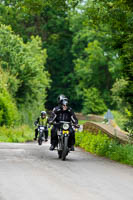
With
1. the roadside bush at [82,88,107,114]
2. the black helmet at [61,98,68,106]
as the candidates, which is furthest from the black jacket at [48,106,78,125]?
the roadside bush at [82,88,107,114]

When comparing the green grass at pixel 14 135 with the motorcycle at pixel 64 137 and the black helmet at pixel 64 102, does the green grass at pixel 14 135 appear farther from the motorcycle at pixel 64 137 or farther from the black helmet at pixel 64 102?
the motorcycle at pixel 64 137

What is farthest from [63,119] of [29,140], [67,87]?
[67,87]

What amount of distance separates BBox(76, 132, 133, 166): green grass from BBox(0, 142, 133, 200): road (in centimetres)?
96

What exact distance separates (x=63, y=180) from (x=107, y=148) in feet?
23.6

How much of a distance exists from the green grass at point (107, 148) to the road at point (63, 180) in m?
0.96

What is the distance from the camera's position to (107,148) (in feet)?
57.5

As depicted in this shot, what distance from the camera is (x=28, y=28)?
79750 mm

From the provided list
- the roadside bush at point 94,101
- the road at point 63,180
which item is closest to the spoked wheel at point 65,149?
the road at point 63,180

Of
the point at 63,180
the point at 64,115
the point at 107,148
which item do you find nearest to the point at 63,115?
the point at 64,115

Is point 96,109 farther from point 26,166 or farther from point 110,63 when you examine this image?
point 26,166

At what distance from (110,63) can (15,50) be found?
97.5 feet

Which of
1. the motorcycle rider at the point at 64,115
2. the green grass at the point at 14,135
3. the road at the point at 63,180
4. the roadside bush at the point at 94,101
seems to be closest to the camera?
the road at the point at 63,180

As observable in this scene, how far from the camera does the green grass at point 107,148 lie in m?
15.2

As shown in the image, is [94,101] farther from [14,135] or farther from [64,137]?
[64,137]
